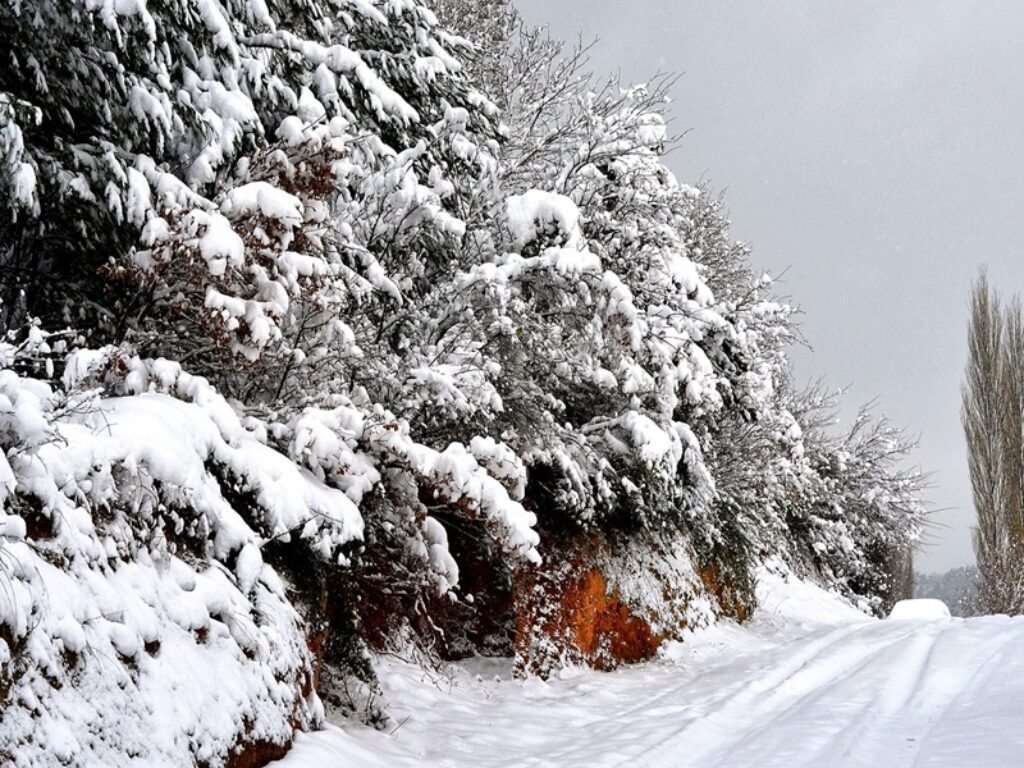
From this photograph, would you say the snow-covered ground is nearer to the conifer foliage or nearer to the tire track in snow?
the tire track in snow

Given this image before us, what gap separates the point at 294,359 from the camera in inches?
199

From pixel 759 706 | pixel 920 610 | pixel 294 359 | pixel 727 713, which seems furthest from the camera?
pixel 920 610

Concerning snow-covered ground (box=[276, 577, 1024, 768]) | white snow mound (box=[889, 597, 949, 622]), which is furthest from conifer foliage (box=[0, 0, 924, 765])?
white snow mound (box=[889, 597, 949, 622])

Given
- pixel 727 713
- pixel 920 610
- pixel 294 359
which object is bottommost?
pixel 727 713

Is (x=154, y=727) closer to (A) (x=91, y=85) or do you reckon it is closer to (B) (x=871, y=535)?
(A) (x=91, y=85)

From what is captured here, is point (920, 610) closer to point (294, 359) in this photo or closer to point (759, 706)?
point (759, 706)

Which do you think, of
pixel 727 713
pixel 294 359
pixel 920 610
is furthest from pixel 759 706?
pixel 920 610

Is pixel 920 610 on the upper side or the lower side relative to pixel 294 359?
lower

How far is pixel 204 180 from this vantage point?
207 inches

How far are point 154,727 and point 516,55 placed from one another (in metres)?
9.62

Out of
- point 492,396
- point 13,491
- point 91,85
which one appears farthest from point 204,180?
point 13,491

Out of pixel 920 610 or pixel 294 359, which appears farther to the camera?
pixel 920 610

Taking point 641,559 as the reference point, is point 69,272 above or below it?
above

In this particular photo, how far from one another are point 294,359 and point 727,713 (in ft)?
12.7
